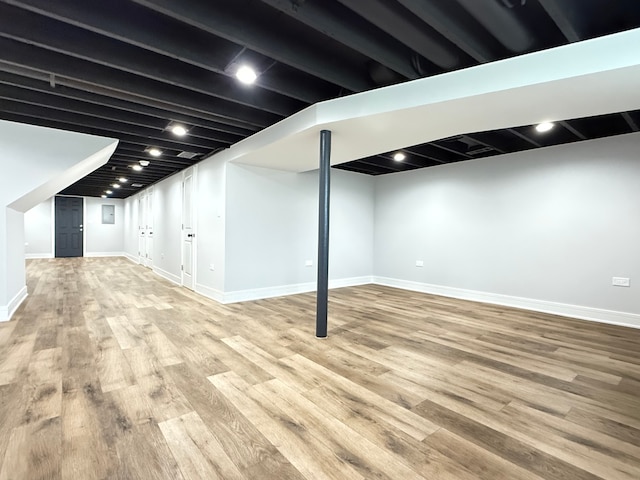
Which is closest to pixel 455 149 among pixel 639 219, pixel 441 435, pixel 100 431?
pixel 639 219

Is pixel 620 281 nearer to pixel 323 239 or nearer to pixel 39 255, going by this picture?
pixel 323 239

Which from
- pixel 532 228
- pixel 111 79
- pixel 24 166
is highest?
pixel 111 79

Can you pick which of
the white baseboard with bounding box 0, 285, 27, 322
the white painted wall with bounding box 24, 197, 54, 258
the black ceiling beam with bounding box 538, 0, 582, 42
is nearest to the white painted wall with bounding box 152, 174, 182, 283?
the white baseboard with bounding box 0, 285, 27, 322

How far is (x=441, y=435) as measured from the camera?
170 centimetres

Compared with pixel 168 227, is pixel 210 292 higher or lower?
lower

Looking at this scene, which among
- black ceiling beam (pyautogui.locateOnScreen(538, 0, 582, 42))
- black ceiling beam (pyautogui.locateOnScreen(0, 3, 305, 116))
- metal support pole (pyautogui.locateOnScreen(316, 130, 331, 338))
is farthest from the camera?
metal support pole (pyautogui.locateOnScreen(316, 130, 331, 338))

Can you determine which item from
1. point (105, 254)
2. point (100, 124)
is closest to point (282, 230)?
point (100, 124)

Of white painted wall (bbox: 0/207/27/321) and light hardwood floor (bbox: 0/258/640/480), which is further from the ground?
white painted wall (bbox: 0/207/27/321)

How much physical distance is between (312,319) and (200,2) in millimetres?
3259

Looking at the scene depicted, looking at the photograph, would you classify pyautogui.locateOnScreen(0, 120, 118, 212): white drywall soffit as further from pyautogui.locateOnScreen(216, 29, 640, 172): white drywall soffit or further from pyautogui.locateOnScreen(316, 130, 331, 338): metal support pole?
pyautogui.locateOnScreen(316, 130, 331, 338): metal support pole

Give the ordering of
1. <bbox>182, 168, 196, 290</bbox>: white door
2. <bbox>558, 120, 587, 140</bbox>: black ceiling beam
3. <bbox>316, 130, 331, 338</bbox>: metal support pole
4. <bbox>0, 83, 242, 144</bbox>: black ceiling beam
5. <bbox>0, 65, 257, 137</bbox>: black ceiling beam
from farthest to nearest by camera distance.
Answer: <bbox>182, 168, 196, 290</bbox>: white door
<bbox>558, 120, 587, 140</bbox>: black ceiling beam
<bbox>316, 130, 331, 338</bbox>: metal support pole
<bbox>0, 83, 242, 144</bbox>: black ceiling beam
<bbox>0, 65, 257, 137</bbox>: black ceiling beam

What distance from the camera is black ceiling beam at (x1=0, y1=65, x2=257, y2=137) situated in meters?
2.82

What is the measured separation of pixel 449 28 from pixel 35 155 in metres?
4.68

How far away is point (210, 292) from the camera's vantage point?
5207mm
